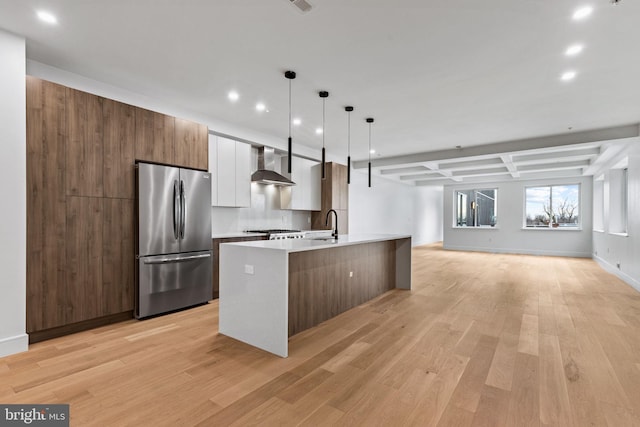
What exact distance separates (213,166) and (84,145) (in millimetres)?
1753

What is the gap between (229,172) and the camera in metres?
5.02

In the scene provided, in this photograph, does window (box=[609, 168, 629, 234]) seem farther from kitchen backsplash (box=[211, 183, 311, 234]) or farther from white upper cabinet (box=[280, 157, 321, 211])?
kitchen backsplash (box=[211, 183, 311, 234])

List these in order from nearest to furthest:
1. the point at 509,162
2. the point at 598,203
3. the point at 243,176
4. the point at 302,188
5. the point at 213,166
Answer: the point at 213,166, the point at 243,176, the point at 302,188, the point at 509,162, the point at 598,203

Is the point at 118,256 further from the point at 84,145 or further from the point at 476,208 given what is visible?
the point at 476,208

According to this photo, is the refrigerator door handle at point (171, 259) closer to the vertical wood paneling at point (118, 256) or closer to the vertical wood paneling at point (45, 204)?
the vertical wood paneling at point (118, 256)

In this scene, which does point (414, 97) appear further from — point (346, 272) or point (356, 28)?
point (346, 272)

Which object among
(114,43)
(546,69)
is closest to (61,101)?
(114,43)

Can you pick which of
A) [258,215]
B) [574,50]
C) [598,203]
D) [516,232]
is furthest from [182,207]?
[598,203]

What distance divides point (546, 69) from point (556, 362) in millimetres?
2957

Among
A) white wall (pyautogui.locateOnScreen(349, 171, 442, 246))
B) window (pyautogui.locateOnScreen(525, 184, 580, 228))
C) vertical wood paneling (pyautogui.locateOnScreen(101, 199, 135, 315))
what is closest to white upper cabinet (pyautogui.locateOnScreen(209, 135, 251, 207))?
vertical wood paneling (pyautogui.locateOnScreen(101, 199, 135, 315))

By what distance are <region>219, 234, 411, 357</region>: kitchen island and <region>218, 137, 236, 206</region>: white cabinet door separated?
1.98 m

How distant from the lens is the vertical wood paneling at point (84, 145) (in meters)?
3.13

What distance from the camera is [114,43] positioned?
287 cm

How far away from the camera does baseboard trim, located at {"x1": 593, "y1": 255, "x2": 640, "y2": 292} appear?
514 centimetres
